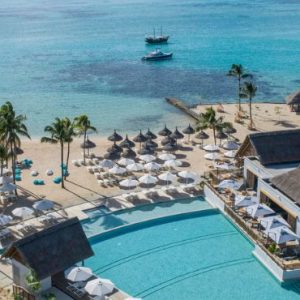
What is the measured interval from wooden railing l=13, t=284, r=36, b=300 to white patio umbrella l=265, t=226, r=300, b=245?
1441 cm

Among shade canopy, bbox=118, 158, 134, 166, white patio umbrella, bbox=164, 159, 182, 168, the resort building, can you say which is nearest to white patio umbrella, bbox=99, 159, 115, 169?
shade canopy, bbox=118, 158, 134, 166

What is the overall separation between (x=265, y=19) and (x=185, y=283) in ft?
570

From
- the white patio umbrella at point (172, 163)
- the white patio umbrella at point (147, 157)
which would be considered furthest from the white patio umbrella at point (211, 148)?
the white patio umbrella at point (147, 157)

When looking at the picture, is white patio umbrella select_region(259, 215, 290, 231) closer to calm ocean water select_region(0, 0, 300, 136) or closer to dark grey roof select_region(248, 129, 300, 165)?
dark grey roof select_region(248, 129, 300, 165)

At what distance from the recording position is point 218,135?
55625 millimetres

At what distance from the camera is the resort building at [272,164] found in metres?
37.4

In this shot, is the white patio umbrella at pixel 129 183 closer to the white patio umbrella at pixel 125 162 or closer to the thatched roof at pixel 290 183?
the white patio umbrella at pixel 125 162

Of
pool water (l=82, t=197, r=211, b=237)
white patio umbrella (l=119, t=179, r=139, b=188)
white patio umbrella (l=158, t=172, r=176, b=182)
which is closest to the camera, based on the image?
pool water (l=82, t=197, r=211, b=237)

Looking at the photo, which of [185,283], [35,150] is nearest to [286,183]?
[185,283]

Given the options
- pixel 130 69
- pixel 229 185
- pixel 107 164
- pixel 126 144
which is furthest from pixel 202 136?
pixel 130 69

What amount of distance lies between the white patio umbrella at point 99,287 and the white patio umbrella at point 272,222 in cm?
1103

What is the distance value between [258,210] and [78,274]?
1320cm

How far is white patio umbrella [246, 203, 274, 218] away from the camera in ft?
121

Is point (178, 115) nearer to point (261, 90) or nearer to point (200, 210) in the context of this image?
point (261, 90)
